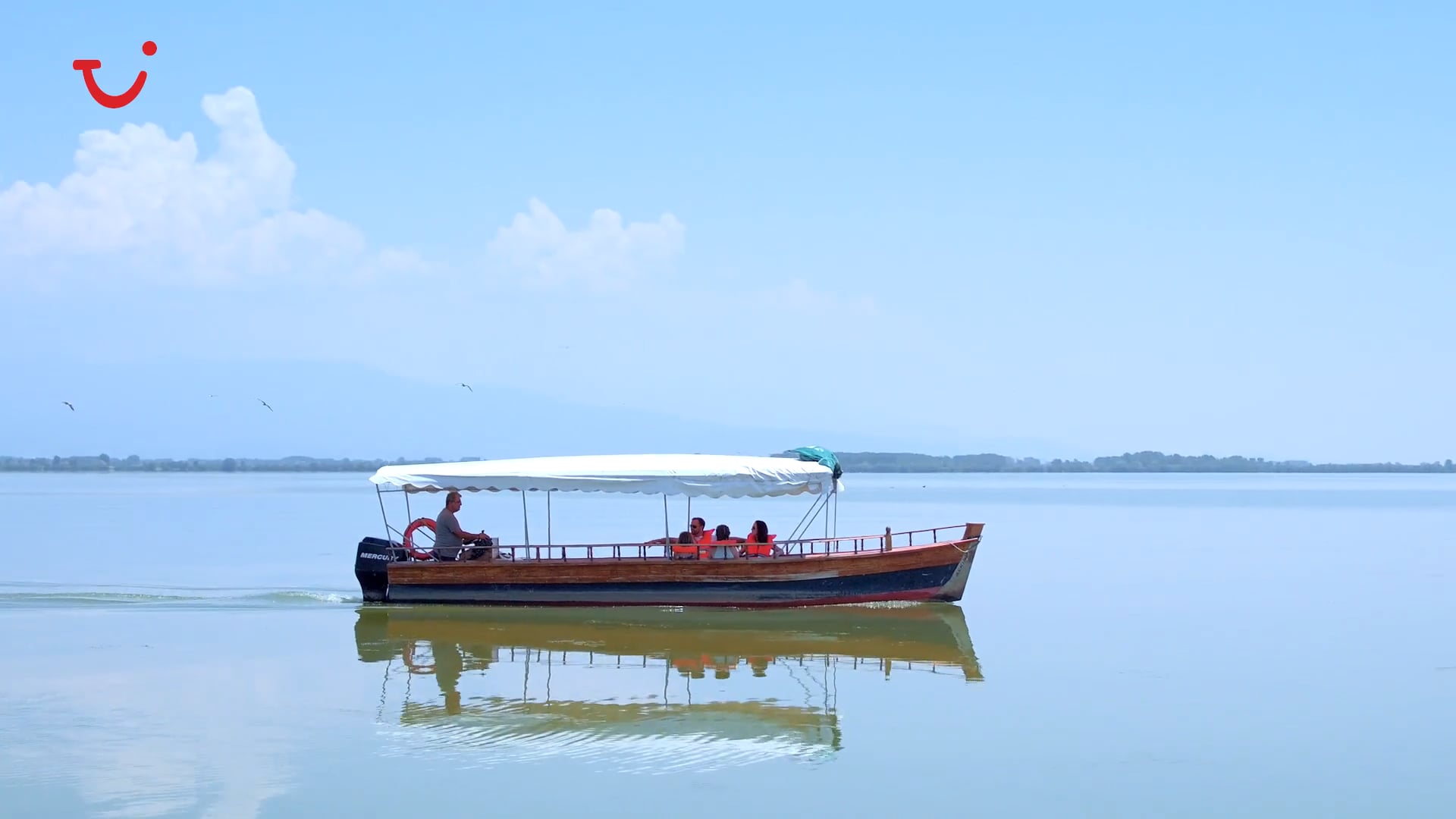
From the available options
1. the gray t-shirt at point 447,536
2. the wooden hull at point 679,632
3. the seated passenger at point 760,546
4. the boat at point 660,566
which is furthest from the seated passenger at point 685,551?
the gray t-shirt at point 447,536

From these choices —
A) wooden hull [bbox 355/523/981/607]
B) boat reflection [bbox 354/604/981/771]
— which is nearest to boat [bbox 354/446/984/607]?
wooden hull [bbox 355/523/981/607]

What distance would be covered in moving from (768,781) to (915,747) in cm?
182

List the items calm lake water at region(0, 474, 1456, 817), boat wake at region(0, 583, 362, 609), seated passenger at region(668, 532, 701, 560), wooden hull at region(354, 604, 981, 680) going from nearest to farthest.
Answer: calm lake water at region(0, 474, 1456, 817)
wooden hull at region(354, 604, 981, 680)
seated passenger at region(668, 532, 701, 560)
boat wake at region(0, 583, 362, 609)

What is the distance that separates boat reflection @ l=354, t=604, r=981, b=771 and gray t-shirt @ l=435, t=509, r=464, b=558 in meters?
0.99

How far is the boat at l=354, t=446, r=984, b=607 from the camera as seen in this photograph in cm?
2061

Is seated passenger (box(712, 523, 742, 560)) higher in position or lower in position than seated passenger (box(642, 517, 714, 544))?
lower

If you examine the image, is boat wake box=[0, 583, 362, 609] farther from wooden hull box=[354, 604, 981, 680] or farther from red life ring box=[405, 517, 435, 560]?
red life ring box=[405, 517, 435, 560]

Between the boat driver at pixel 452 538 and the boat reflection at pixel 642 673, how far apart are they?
0.90 metres

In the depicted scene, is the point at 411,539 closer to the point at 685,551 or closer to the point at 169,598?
the point at 685,551

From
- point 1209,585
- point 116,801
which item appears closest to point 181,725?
point 116,801

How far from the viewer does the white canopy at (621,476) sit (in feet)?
67.6

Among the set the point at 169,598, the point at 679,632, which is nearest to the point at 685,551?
the point at 679,632

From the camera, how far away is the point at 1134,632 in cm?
1970

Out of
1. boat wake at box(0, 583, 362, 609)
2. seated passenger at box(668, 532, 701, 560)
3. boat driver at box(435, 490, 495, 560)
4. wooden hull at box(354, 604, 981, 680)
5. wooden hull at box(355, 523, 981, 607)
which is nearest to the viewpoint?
wooden hull at box(354, 604, 981, 680)
